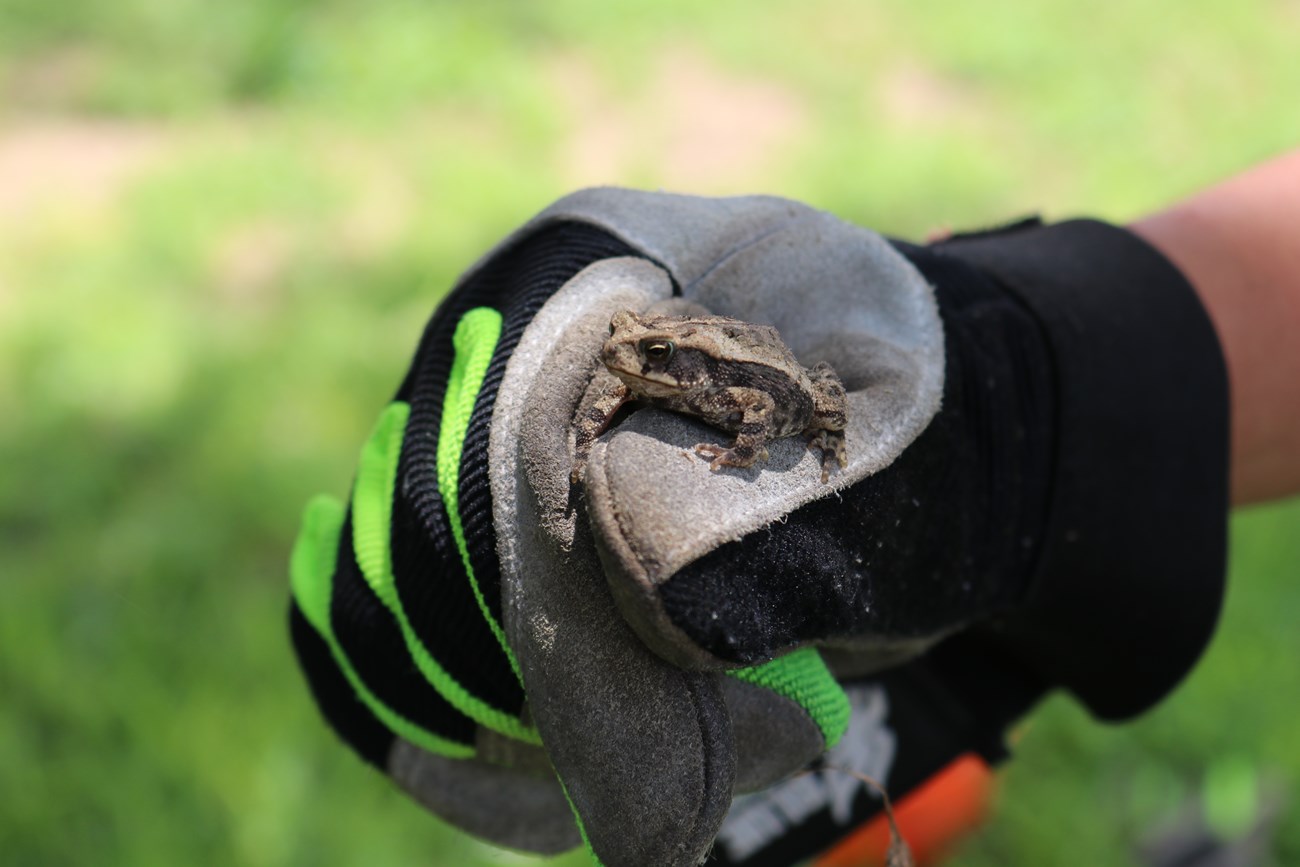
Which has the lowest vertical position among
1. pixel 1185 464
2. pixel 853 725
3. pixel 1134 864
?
pixel 1134 864

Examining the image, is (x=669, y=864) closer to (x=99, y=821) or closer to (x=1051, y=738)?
(x=99, y=821)

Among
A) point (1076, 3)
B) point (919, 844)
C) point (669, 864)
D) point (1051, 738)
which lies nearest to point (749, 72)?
point (1076, 3)

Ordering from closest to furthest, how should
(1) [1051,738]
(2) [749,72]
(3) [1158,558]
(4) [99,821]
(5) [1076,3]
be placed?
(3) [1158,558]
(4) [99,821]
(1) [1051,738]
(2) [749,72]
(5) [1076,3]

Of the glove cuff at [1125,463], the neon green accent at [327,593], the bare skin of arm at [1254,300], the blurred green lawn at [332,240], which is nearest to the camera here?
the neon green accent at [327,593]

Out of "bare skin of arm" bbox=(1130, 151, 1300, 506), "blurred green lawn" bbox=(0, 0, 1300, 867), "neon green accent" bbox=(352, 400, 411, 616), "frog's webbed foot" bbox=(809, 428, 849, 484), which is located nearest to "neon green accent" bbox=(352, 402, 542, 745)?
"neon green accent" bbox=(352, 400, 411, 616)

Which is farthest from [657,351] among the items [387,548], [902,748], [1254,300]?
[1254,300]

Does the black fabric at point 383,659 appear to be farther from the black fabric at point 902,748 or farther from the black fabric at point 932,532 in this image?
the black fabric at point 902,748

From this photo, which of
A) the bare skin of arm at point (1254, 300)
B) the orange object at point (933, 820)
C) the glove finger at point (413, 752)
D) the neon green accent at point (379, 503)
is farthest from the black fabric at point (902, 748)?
the neon green accent at point (379, 503)
